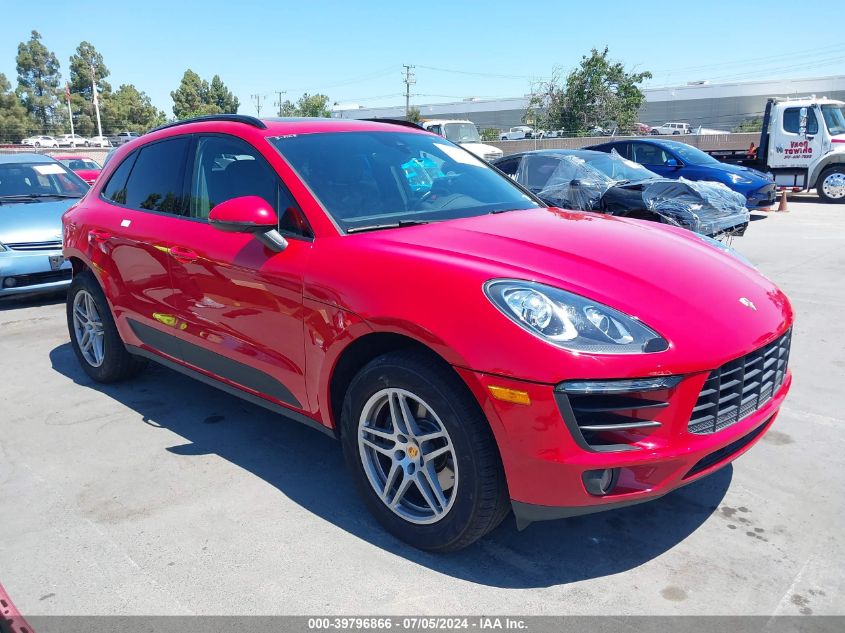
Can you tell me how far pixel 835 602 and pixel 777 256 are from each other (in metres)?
7.78

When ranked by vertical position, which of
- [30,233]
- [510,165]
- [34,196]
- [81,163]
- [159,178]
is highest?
[81,163]

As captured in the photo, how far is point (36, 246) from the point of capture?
731cm

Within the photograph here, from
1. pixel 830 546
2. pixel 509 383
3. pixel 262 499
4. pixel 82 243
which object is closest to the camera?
pixel 509 383

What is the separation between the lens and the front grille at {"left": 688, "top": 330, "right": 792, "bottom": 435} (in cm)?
243

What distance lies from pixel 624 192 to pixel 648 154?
5534mm

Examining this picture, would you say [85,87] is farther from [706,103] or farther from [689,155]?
[689,155]

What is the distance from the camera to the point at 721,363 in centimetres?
243

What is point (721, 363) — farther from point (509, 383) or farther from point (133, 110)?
point (133, 110)

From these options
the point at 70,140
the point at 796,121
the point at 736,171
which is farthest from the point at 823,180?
the point at 70,140

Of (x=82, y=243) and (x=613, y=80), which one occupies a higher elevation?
(x=613, y=80)

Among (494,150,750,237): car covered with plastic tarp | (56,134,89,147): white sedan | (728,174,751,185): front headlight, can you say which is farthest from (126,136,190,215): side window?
(56,134,89,147): white sedan

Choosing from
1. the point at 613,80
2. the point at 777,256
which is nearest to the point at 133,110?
the point at 613,80

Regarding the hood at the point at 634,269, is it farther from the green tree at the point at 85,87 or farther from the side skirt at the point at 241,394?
the green tree at the point at 85,87

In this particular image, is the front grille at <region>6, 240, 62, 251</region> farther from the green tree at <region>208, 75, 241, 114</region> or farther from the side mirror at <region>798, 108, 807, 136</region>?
the green tree at <region>208, 75, 241, 114</region>
